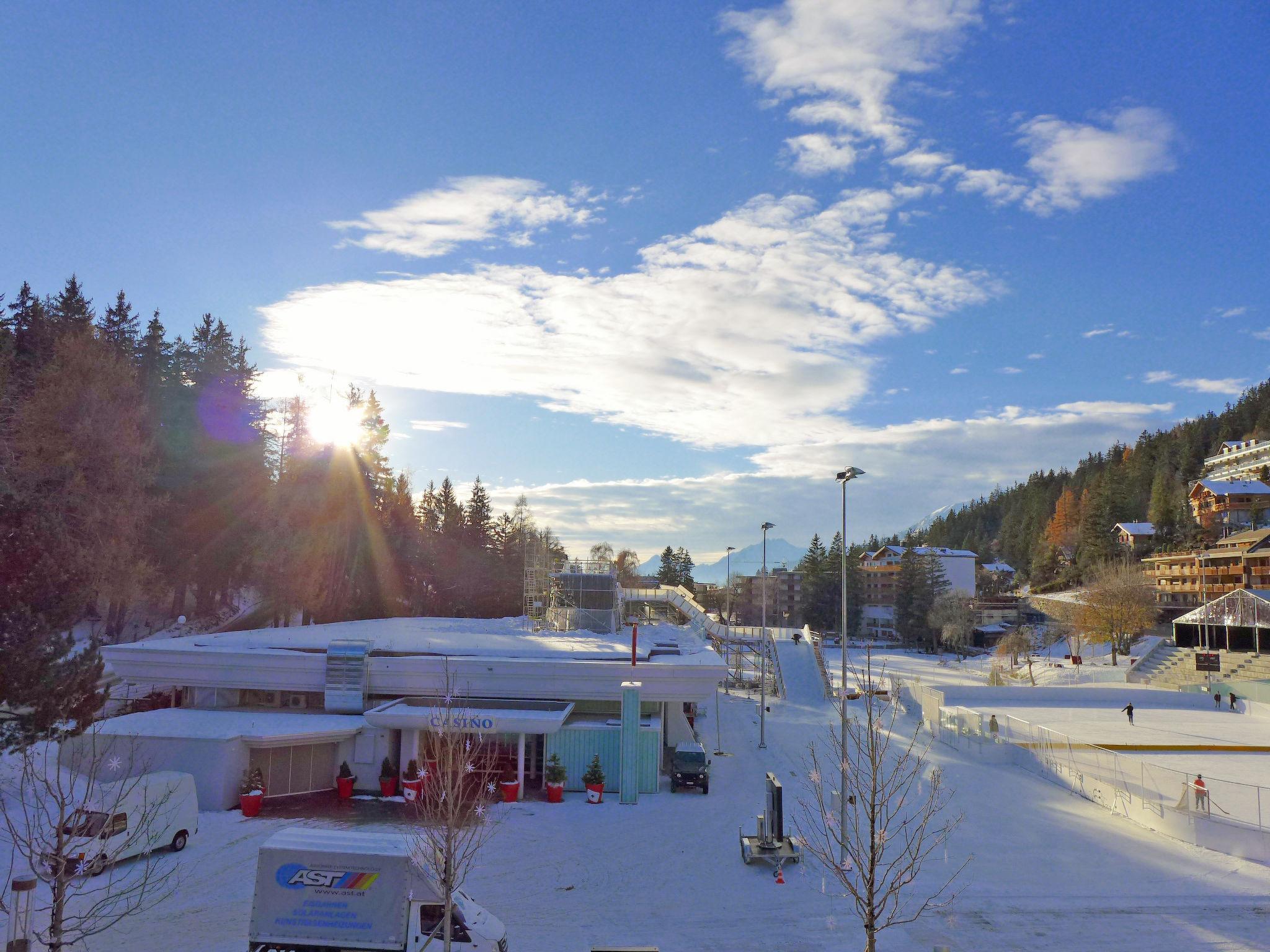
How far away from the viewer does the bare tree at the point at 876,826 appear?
1175cm

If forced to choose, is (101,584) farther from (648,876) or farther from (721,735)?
(648,876)

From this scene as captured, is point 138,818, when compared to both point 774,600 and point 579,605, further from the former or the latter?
point 774,600

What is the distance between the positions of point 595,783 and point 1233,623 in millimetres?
55408

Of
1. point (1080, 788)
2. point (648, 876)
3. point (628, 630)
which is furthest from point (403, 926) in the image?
point (628, 630)

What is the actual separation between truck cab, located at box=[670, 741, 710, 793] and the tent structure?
50.4 m

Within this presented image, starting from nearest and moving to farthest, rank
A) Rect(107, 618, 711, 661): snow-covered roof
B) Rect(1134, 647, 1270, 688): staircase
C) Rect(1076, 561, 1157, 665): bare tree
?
Rect(107, 618, 711, 661): snow-covered roof
Rect(1134, 647, 1270, 688): staircase
Rect(1076, 561, 1157, 665): bare tree

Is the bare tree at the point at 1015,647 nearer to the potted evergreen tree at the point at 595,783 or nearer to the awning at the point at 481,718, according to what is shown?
the potted evergreen tree at the point at 595,783

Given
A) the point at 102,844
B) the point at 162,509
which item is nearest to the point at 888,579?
the point at 162,509

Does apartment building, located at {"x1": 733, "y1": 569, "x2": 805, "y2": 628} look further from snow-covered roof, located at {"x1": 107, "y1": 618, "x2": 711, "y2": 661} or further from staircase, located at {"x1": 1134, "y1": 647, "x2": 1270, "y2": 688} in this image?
snow-covered roof, located at {"x1": 107, "y1": 618, "x2": 711, "y2": 661}

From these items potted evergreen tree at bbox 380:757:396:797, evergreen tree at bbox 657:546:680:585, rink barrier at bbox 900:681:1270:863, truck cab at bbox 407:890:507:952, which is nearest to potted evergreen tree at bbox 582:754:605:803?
potted evergreen tree at bbox 380:757:396:797

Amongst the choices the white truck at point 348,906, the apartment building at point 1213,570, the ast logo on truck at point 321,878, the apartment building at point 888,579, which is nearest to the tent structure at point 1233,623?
the apartment building at point 1213,570

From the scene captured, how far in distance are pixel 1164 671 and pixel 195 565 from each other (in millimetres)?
69793

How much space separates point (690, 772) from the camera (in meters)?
28.0

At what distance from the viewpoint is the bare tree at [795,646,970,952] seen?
1175cm
